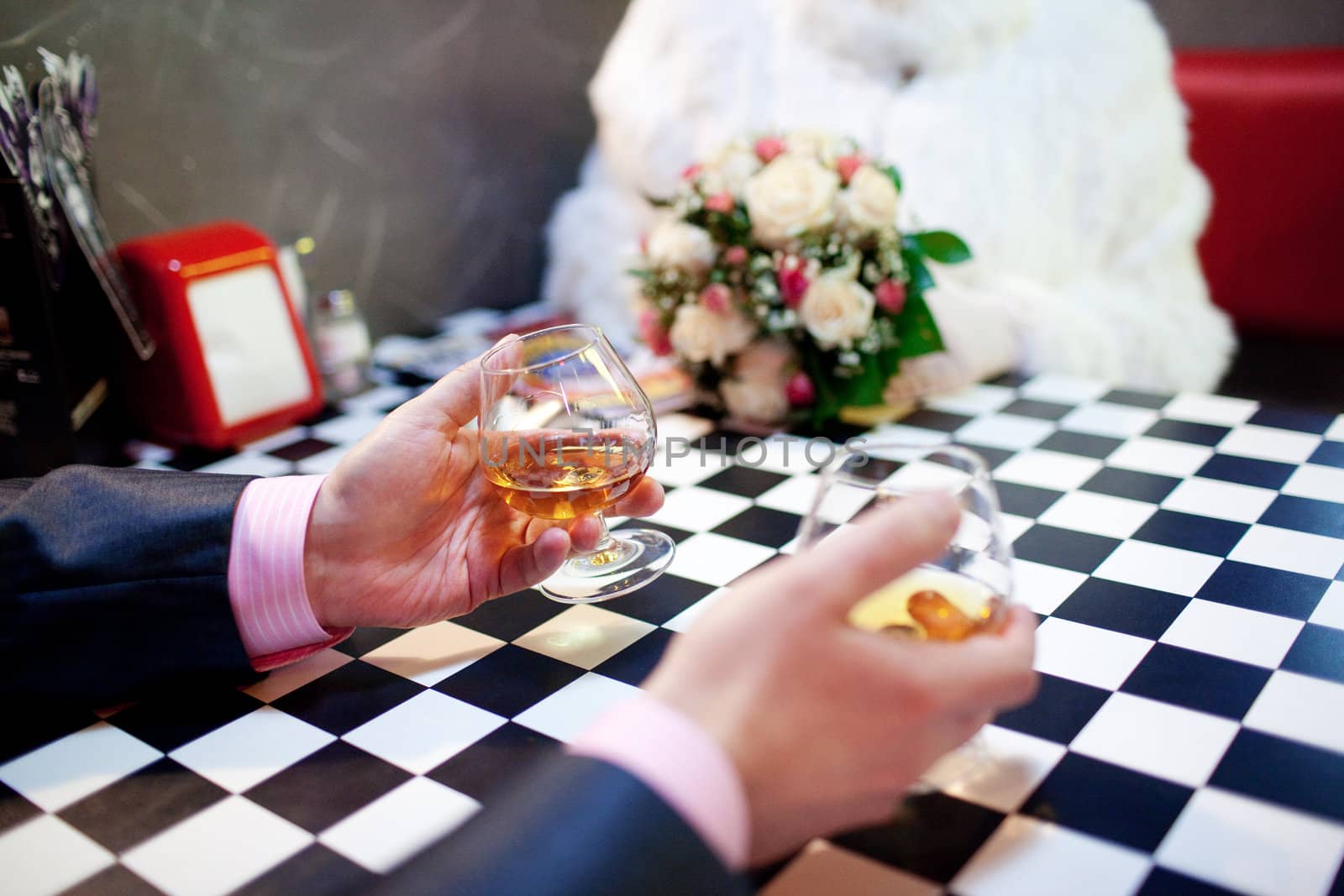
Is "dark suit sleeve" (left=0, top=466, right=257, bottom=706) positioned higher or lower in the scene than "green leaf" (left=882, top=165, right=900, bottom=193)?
lower

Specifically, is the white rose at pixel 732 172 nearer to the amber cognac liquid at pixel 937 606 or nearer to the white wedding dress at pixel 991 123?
the white wedding dress at pixel 991 123

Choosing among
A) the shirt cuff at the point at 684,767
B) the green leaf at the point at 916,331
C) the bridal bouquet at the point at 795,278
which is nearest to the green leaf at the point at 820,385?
the bridal bouquet at the point at 795,278

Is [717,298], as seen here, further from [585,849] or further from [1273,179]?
[1273,179]

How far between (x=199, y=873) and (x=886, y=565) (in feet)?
1.65

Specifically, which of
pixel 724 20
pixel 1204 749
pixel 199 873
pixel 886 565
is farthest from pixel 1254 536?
pixel 724 20

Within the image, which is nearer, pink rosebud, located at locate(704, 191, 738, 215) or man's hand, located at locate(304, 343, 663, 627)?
man's hand, located at locate(304, 343, 663, 627)

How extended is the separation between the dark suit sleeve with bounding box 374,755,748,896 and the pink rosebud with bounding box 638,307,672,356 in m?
1.18

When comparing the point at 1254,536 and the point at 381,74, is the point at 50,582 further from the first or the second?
the point at 381,74

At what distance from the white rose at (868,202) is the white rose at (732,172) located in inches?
5.9

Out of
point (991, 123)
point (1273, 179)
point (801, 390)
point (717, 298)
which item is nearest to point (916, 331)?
point (801, 390)

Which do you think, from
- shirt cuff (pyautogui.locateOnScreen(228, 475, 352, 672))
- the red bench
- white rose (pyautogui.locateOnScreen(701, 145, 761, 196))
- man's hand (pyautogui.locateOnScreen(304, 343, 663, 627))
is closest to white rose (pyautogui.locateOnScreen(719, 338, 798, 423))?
white rose (pyautogui.locateOnScreen(701, 145, 761, 196))

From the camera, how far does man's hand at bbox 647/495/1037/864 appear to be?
0.56 m

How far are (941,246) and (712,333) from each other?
1.30 feet

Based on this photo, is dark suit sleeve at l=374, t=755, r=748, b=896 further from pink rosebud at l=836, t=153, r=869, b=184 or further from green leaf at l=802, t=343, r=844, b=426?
pink rosebud at l=836, t=153, r=869, b=184
